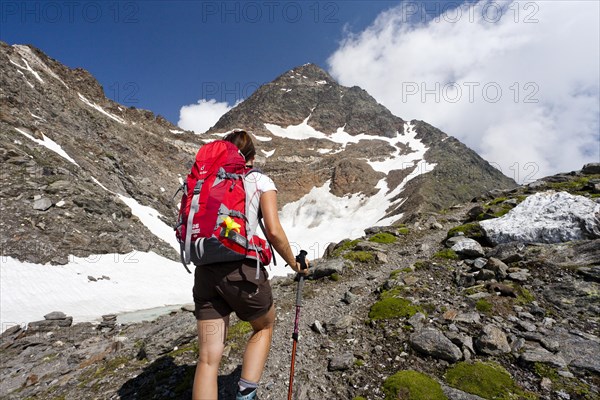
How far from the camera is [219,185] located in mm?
3693

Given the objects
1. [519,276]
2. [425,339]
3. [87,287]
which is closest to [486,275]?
[519,276]

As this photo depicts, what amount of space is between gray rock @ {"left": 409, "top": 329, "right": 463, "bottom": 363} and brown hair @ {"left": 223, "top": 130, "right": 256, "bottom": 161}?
4.91m

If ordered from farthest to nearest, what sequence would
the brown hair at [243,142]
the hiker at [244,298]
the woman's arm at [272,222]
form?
1. the brown hair at [243,142]
2. the woman's arm at [272,222]
3. the hiker at [244,298]

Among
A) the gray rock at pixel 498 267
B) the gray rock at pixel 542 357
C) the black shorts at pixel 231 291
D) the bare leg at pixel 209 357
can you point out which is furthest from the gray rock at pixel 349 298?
the bare leg at pixel 209 357

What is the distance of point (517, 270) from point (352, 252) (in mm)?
6658

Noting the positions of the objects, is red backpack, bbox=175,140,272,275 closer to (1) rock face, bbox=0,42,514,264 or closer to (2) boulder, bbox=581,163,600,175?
(1) rock face, bbox=0,42,514,264

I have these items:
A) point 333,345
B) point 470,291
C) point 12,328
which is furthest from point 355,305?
point 12,328

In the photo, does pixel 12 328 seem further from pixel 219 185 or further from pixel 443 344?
pixel 443 344

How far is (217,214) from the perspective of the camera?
11.6 feet

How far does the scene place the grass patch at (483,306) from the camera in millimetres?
7254

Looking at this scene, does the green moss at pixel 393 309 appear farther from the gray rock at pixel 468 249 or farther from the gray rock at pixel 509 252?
the gray rock at pixel 468 249

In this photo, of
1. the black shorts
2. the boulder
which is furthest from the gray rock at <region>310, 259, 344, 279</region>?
the boulder

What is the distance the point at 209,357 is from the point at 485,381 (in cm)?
449

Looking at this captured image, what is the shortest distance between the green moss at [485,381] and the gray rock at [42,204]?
3326cm
